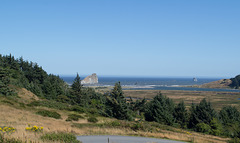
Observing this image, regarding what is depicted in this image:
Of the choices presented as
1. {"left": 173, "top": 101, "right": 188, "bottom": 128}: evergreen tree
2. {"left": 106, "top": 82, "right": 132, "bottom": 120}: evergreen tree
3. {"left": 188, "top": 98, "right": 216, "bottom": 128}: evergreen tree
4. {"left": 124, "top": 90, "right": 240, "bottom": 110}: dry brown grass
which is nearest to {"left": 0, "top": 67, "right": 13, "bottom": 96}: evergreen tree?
{"left": 106, "top": 82, "right": 132, "bottom": 120}: evergreen tree

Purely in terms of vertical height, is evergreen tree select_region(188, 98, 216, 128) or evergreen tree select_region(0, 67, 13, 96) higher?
evergreen tree select_region(0, 67, 13, 96)

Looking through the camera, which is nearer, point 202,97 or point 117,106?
point 117,106

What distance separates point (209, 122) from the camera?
47188 mm

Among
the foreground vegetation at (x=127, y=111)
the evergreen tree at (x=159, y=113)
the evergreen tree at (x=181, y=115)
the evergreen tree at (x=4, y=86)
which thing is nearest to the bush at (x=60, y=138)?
the foreground vegetation at (x=127, y=111)

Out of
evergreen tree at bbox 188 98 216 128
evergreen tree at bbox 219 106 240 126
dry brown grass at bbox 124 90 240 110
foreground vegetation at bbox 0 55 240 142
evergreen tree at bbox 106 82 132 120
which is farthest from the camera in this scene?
dry brown grass at bbox 124 90 240 110

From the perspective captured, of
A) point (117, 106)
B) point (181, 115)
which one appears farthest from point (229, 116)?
point (117, 106)

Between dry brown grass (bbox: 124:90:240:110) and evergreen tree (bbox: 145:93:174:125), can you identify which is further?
dry brown grass (bbox: 124:90:240:110)

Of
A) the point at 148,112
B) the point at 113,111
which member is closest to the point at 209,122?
the point at 148,112

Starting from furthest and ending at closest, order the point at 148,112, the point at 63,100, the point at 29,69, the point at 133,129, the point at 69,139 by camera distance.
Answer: the point at 29,69, the point at 63,100, the point at 148,112, the point at 133,129, the point at 69,139

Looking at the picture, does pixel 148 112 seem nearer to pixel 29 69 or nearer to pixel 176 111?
pixel 176 111

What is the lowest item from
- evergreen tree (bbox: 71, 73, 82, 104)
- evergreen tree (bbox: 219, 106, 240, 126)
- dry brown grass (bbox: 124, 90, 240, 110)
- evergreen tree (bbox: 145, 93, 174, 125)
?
dry brown grass (bbox: 124, 90, 240, 110)

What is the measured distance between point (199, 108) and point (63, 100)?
127ft

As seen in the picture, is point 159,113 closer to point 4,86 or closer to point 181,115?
point 181,115

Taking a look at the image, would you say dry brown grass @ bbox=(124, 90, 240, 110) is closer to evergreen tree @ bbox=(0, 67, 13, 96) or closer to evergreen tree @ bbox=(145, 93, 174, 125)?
evergreen tree @ bbox=(145, 93, 174, 125)
